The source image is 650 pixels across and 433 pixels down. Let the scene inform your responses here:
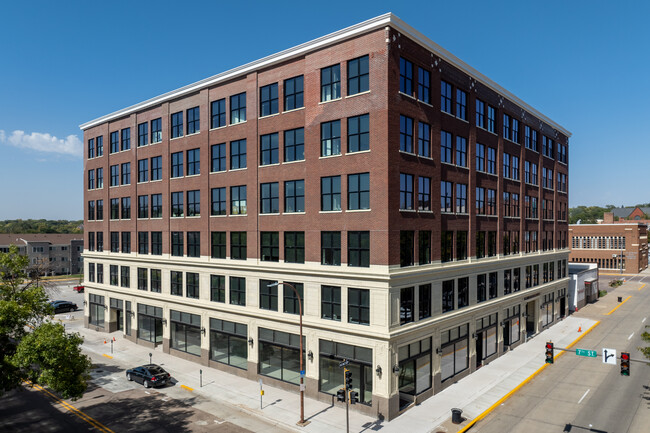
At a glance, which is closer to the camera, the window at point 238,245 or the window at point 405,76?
the window at point 405,76

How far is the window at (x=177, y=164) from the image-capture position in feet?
131

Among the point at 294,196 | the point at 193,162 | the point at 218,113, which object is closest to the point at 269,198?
the point at 294,196

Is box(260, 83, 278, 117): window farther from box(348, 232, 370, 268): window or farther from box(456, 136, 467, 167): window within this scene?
box(456, 136, 467, 167): window

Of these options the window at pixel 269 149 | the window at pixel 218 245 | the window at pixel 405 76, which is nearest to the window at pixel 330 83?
the window at pixel 405 76

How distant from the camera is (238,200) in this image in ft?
115

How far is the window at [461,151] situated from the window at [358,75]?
10277 mm

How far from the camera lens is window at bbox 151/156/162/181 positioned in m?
42.2

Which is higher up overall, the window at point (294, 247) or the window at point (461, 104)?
the window at point (461, 104)

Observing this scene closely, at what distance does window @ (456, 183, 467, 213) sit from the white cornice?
930 cm

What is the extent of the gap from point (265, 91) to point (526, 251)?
3158 cm

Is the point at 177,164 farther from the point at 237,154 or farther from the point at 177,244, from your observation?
the point at 237,154

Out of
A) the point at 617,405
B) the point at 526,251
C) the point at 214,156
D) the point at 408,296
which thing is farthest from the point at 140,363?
the point at 526,251

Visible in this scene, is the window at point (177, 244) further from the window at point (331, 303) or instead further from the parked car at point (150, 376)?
the window at point (331, 303)

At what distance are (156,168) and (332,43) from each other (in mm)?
23619
